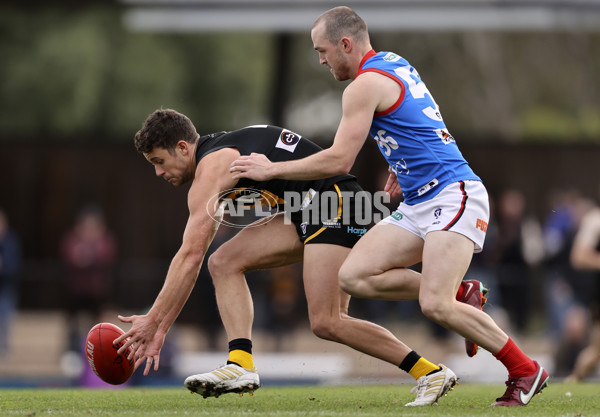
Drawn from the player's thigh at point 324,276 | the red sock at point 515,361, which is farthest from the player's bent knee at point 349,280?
the red sock at point 515,361

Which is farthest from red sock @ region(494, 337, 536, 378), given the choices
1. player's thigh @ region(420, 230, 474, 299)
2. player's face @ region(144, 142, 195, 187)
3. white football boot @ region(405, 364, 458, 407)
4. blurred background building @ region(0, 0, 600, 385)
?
→ blurred background building @ region(0, 0, 600, 385)

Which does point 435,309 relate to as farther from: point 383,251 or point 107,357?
point 107,357

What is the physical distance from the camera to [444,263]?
5.97 meters

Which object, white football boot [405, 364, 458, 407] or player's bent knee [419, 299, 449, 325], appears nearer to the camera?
player's bent knee [419, 299, 449, 325]

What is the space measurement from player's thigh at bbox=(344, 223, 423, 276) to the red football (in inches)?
59.7

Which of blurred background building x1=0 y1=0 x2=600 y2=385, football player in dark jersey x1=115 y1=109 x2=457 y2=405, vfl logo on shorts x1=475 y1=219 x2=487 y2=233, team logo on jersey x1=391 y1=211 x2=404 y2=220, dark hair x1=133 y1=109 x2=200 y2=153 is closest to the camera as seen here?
vfl logo on shorts x1=475 y1=219 x2=487 y2=233

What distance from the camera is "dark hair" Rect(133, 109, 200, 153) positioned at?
21.3ft

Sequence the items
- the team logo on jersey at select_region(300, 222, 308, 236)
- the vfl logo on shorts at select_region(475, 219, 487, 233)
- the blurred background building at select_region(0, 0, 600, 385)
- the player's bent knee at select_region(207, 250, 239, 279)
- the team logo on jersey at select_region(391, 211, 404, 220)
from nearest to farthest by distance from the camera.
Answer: the vfl logo on shorts at select_region(475, 219, 487, 233), the team logo on jersey at select_region(391, 211, 404, 220), the team logo on jersey at select_region(300, 222, 308, 236), the player's bent knee at select_region(207, 250, 239, 279), the blurred background building at select_region(0, 0, 600, 385)

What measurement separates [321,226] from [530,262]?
7939 mm

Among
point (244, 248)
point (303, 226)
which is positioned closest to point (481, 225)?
point (303, 226)

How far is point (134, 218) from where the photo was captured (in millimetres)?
18484

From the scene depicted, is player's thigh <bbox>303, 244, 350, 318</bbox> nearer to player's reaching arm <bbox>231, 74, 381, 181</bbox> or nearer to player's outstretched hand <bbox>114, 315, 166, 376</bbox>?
player's reaching arm <bbox>231, 74, 381, 181</bbox>

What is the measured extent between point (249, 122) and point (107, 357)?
15463mm

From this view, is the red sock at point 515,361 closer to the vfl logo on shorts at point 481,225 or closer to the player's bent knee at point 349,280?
the vfl logo on shorts at point 481,225
